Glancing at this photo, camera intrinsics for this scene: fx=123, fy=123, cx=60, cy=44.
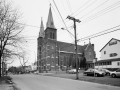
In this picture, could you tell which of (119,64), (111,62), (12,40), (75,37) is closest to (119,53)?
(111,62)

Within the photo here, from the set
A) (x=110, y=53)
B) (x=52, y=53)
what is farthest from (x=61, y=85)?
(x=52, y=53)

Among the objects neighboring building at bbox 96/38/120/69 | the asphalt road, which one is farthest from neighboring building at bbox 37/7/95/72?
the asphalt road

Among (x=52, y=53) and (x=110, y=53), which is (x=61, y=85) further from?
Result: (x=52, y=53)

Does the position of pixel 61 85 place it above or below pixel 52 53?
below

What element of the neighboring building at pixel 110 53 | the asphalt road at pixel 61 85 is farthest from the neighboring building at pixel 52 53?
the asphalt road at pixel 61 85

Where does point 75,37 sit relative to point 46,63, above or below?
above

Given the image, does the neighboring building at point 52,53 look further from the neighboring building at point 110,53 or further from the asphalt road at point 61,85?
the asphalt road at point 61,85

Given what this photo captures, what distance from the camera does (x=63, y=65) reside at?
64062 millimetres

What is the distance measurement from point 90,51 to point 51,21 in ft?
105

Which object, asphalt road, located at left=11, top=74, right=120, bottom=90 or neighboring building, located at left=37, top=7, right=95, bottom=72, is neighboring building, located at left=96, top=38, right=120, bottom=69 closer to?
neighboring building, located at left=37, top=7, right=95, bottom=72

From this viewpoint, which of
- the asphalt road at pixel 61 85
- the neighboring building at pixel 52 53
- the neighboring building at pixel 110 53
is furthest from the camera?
the neighboring building at pixel 52 53

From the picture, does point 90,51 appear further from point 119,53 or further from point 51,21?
point 119,53

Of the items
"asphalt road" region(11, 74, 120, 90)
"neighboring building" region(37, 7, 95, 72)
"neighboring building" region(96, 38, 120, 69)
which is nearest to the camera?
"asphalt road" region(11, 74, 120, 90)

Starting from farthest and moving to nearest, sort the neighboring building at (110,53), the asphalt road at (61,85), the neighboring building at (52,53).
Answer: the neighboring building at (52,53)
the neighboring building at (110,53)
the asphalt road at (61,85)
